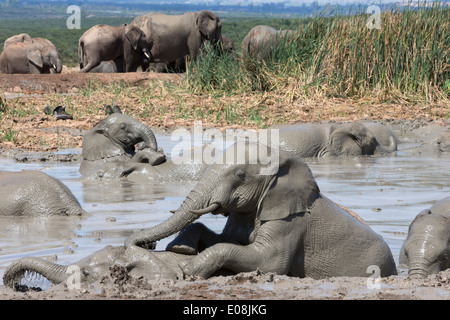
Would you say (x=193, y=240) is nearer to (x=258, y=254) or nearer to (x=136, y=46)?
(x=258, y=254)

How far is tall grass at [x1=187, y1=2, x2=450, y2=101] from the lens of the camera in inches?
629

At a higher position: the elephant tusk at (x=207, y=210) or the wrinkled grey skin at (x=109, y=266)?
the elephant tusk at (x=207, y=210)

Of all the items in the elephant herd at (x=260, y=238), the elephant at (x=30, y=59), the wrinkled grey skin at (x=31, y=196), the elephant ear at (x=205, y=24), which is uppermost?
the elephant herd at (x=260, y=238)

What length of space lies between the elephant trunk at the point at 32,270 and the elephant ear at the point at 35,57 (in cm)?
2156

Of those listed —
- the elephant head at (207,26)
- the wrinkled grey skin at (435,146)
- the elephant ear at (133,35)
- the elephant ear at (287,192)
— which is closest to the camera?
the elephant ear at (287,192)

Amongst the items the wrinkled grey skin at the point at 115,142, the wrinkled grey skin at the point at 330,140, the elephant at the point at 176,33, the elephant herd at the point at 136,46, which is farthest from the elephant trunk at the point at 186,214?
the elephant at the point at 176,33

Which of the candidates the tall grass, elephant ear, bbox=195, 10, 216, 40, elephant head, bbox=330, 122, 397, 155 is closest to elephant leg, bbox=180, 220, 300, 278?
elephant head, bbox=330, 122, 397, 155

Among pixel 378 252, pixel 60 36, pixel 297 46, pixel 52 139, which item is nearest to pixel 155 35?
pixel 297 46

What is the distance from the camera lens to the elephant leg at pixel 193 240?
4.97 metres

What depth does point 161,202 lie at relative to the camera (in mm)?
8391

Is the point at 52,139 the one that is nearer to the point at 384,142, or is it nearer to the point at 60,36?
the point at 384,142

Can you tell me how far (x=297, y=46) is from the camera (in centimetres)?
1694

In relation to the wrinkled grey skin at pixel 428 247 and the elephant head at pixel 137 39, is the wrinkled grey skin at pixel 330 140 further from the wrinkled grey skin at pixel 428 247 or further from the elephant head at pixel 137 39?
the elephant head at pixel 137 39

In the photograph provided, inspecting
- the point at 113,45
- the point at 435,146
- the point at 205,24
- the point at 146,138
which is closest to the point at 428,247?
the point at 146,138
